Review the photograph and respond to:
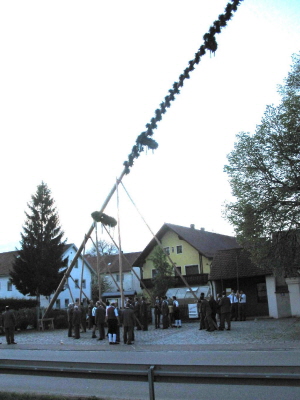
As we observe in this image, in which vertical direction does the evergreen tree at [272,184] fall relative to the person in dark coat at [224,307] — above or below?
above

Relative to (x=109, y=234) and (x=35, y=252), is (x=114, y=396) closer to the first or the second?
(x=109, y=234)

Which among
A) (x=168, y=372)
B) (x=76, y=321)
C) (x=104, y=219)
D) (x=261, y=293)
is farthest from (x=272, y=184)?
(x=168, y=372)

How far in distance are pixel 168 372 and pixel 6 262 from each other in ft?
195

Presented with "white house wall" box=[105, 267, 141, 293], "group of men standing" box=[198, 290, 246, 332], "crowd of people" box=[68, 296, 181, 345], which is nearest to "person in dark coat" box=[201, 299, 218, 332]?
"group of men standing" box=[198, 290, 246, 332]

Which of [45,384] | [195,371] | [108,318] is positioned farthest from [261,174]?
[195,371]

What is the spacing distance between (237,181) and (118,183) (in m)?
6.10

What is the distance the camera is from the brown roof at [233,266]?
103 feet

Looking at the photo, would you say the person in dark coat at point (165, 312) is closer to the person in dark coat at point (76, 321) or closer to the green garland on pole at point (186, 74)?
the person in dark coat at point (76, 321)

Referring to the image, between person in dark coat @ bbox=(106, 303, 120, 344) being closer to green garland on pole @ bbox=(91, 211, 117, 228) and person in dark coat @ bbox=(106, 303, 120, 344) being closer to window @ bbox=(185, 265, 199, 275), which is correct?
green garland on pole @ bbox=(91, 211, 117, 228)

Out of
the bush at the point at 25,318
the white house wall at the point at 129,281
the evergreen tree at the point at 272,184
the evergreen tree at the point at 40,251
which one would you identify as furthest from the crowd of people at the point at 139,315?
the white house wall at the point at 129,281

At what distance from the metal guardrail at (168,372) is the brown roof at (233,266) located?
26.6 meters

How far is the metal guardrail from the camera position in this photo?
14.3 ft

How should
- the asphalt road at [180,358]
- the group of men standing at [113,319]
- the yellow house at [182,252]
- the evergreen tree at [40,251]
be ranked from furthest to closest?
1. the yellow house at [182,252]
2. the evergreen tree at [40,251]
3. the group of men standing at [113,319]
4. the asphalt road at [180,358]

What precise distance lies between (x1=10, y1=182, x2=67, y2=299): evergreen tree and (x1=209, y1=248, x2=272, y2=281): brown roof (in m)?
17.0
